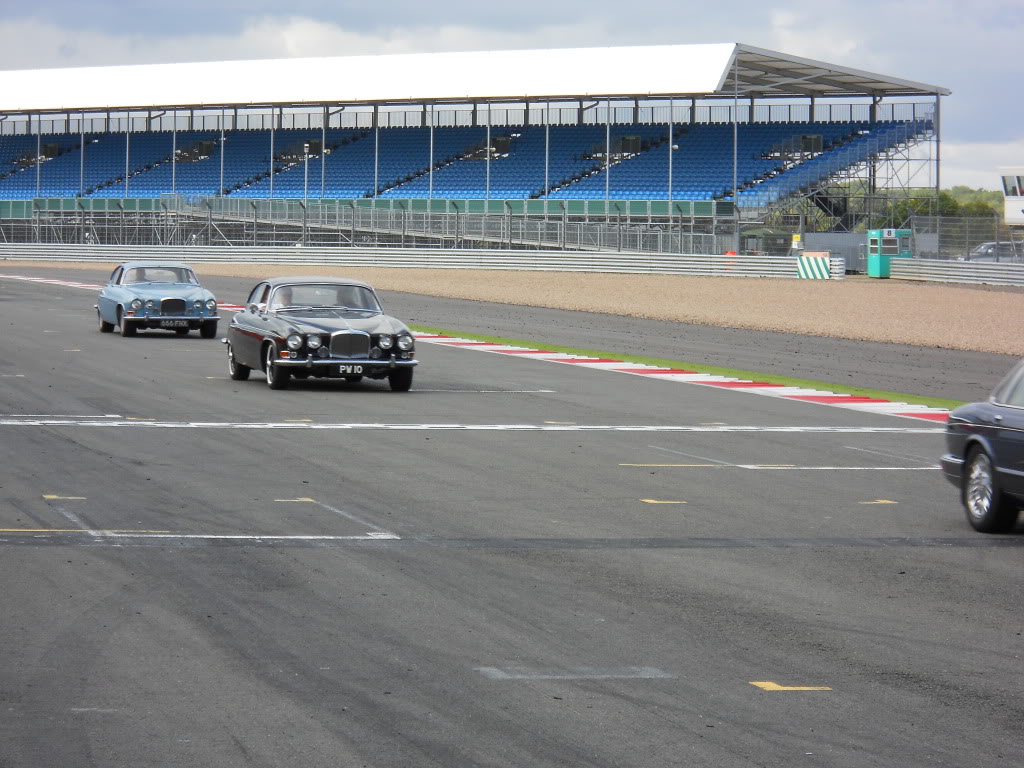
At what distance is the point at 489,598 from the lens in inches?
310

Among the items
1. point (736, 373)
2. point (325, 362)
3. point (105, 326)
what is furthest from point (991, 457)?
point (105, 326)

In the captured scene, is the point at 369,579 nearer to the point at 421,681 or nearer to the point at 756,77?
the point at 421,681

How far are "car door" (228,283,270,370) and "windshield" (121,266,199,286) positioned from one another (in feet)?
23.8

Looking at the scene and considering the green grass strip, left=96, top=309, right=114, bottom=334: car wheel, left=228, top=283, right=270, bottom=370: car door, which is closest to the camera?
left=228, top=283, right=270, bottom=370: car door

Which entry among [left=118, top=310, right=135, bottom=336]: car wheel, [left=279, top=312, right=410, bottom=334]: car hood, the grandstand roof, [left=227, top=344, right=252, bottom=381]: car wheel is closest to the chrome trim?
[left=279, top=312, right=410, bottom=334]: car hood

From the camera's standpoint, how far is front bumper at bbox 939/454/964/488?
35.1 feet

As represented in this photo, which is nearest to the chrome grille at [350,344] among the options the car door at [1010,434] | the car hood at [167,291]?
the car hood at [167,291]

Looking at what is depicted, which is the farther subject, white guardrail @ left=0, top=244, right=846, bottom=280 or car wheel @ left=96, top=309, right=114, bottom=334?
white guardrail @ left=0, top=244, right=846, bottom=280

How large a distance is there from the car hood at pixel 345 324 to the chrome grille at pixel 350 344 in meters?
0.08

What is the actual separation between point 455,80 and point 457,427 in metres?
46.7

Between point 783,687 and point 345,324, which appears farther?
point 345,324

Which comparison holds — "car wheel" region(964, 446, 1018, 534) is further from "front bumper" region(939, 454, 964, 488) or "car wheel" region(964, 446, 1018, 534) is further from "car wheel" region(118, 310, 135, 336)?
"car wheel" region(118, 310, 135, 336)

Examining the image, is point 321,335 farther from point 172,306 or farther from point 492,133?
point 492,133

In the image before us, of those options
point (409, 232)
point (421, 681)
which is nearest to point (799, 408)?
point (421, 681)
